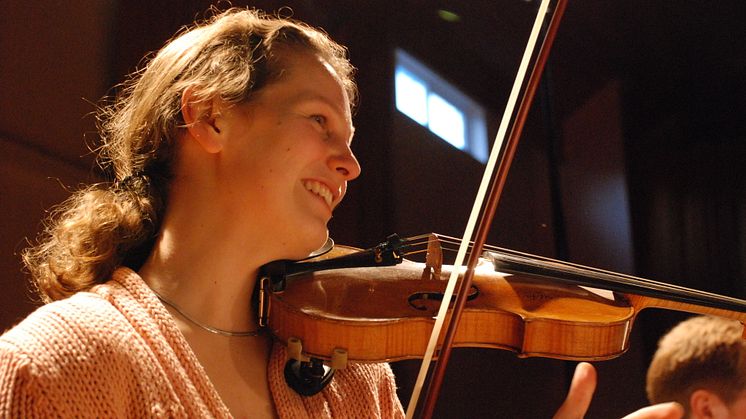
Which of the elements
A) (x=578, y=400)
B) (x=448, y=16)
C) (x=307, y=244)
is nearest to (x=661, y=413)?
(x=578, y=400)

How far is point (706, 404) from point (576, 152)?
581 millimetres

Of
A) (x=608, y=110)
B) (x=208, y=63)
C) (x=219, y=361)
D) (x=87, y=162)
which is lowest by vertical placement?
(x=219, y=361)

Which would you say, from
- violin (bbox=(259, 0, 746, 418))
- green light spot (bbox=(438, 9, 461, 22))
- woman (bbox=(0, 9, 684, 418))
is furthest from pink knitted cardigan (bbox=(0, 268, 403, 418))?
green light spot (bbox=(438, 9, 461, 22))

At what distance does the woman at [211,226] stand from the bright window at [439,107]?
0.51 metres

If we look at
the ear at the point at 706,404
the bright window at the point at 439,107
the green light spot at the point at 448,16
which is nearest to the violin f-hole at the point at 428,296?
the ear at the point at 706,404

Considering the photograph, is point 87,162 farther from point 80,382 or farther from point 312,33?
point 80,382

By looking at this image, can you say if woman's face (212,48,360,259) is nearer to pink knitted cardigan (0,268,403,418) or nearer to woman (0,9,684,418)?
woman (0,9,684,418)

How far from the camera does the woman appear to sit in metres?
0.75

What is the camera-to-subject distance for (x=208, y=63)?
0.93 metres

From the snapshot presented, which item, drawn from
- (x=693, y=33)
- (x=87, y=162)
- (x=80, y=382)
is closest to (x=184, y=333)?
(x=80, y=382)

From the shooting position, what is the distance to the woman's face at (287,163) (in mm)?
849

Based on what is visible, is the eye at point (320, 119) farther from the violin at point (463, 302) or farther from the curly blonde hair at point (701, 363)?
the curly blonde hair at point (701, 363)

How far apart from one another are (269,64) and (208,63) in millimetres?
81

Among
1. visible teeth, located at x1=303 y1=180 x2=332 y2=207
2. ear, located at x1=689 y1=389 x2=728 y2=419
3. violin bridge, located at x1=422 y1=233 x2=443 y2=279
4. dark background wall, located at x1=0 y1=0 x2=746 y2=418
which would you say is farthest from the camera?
dark background wall, located at x1=0 y1=0 x2=746 y2=418
